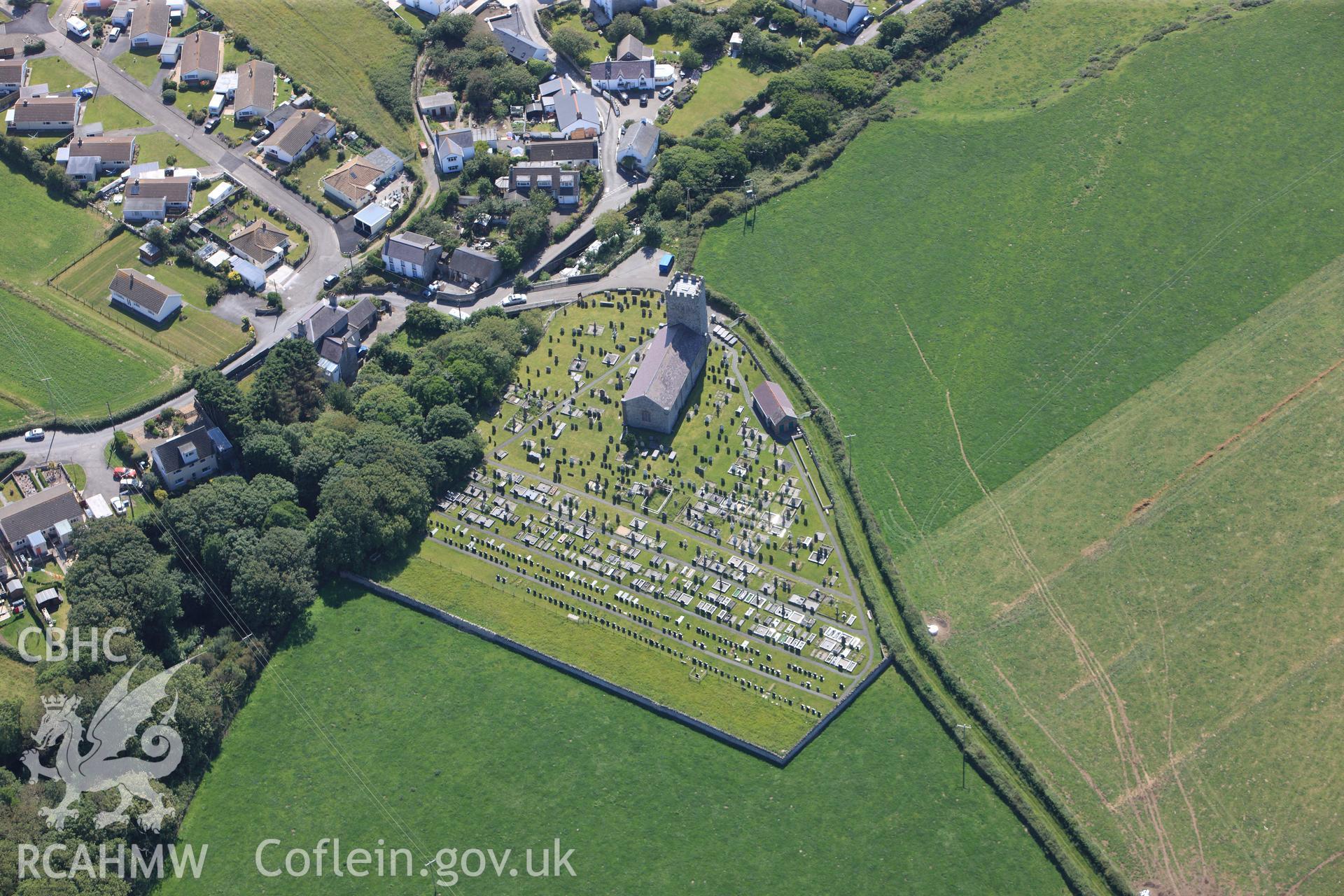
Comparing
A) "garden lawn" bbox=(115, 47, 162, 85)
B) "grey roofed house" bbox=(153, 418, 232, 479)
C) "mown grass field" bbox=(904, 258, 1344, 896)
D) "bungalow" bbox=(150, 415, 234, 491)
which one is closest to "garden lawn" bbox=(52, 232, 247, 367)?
"grey roofed house" bbox=(153, 418, 232, 479)

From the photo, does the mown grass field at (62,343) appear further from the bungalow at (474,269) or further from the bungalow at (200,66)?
the bungalow at (474,269)

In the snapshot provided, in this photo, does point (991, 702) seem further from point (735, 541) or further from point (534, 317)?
point (534, 317)

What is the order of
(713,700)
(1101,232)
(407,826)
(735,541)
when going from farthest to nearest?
1. (1101,232)
2. (735,541)
3. (713,700)
4. (407,826)

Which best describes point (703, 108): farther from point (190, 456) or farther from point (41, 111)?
point (41, 111)

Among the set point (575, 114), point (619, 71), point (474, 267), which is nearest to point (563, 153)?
point (575, 114)

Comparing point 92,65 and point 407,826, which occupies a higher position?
point 407,826

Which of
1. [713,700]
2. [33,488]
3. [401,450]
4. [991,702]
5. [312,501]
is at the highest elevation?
[991,702]

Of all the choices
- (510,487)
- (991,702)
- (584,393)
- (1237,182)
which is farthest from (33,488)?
(1237,182)
